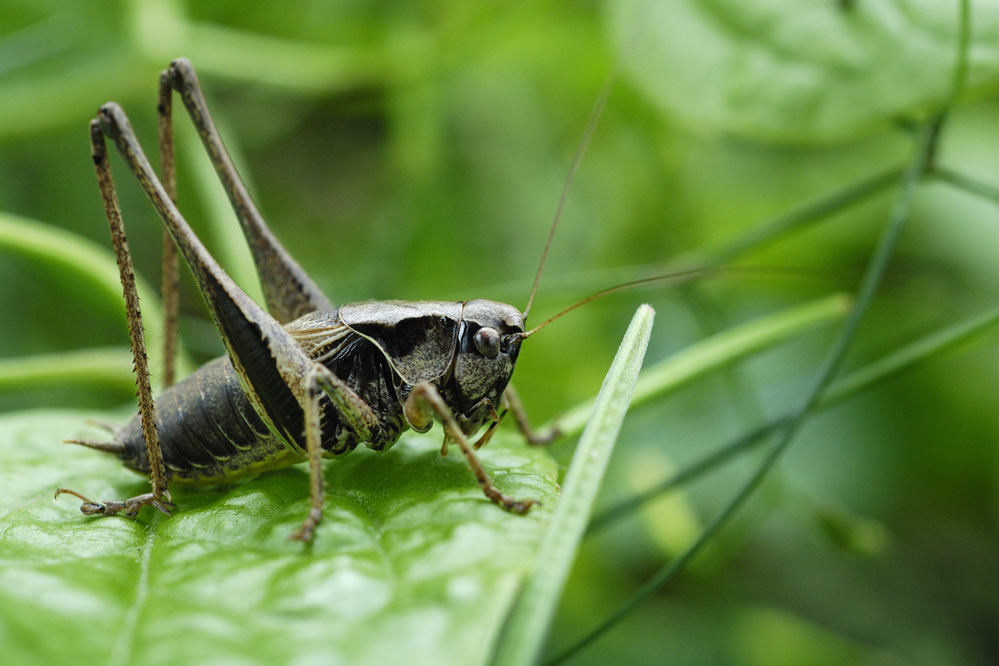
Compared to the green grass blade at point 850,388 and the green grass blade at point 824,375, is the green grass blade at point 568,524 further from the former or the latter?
the green grass blade at point 850,388

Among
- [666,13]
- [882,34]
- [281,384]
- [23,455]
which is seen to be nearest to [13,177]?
[23,455]

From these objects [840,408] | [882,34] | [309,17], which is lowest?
[840,408]

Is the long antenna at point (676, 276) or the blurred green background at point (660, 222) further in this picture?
the blurred green background at point (660, 222)

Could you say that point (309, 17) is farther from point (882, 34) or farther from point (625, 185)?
point (882, 34)

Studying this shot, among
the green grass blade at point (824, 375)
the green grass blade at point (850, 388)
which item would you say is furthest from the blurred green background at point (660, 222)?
the green grass blade at point (850, 388)

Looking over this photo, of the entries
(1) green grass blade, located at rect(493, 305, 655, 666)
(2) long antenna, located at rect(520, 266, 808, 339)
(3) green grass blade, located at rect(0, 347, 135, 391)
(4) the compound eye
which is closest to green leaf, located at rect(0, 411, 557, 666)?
(1) green grass blade, located at rect(493, 305, 655, 666)

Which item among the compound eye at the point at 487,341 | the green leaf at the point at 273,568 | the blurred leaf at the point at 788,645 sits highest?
the compound eye at the point at 487,341
